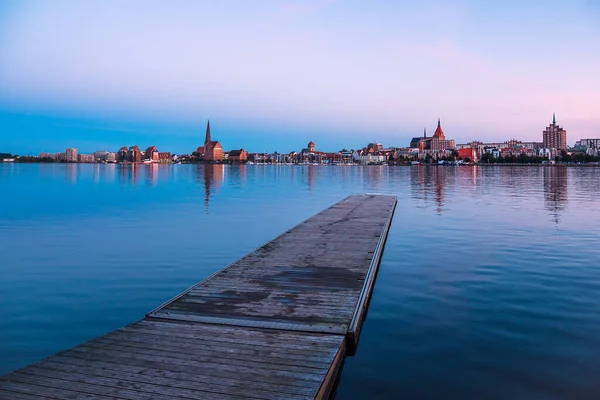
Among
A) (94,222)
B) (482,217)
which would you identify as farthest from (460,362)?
(94,222)

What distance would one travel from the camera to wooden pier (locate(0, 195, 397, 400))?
19.3 feet

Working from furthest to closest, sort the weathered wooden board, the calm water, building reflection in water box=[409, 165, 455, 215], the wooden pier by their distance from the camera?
1. building reflection in water box=[409, 165, 455, 215]
2. the weathered wooden board
3. the calm water
4. the wooden pier

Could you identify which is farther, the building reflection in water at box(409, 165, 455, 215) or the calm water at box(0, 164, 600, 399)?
the building reflection in water at box(409, 165, 455, 215)

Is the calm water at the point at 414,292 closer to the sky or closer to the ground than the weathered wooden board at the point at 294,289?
closer to the ground

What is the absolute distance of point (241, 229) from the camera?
23594 millimetres

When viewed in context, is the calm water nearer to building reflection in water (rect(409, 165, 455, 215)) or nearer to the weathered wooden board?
the weathered wooden board

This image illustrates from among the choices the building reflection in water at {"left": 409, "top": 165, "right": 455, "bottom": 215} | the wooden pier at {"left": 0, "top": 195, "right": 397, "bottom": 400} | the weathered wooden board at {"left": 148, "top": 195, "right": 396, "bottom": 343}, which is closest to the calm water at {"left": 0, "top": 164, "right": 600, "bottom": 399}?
the weathered wooden board at {"left": 148, "top": 195, "right": 396, "bottom": 343}

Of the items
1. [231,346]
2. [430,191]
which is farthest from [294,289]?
[430,191]

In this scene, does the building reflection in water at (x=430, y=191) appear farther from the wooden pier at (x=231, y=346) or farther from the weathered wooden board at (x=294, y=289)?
the wooden pier at (x=231, y=346)

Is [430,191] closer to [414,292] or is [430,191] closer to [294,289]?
[414,292]

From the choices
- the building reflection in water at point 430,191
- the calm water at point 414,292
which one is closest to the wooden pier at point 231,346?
the calm water at point 414,292

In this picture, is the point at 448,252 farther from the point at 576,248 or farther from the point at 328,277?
the point at 328,277

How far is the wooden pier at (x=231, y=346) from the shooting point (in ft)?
19.3

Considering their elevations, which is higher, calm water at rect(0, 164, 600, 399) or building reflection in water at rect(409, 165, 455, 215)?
building reflection in water at rect(409, 165, 455, 215)
